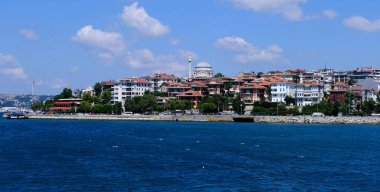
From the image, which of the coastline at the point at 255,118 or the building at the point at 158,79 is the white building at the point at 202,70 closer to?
the building at the point at 158,79

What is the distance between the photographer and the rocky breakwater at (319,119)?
98.8m

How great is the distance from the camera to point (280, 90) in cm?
12106

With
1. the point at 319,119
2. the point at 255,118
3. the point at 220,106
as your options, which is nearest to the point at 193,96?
the point at 220,106

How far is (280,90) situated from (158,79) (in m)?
36.2

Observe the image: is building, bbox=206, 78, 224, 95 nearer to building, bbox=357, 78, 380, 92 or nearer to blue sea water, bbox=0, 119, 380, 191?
A: building, bbox=357, 78, 380, 92

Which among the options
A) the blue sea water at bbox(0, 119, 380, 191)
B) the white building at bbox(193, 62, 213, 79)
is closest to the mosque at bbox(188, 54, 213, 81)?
the white building at bbox(193, 62, 213, 79)

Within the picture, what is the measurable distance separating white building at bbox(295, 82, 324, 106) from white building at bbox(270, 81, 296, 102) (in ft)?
6.38

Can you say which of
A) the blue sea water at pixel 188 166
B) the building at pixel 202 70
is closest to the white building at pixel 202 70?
the building at pixel 202 70

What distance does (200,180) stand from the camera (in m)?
31.3

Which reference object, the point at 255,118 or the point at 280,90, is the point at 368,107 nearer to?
the point at 280,90

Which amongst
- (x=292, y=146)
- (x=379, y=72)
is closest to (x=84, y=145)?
(x=292, y=146)

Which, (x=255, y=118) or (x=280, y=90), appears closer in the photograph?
(x=255, y=118)

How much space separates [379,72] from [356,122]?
60.0 meters

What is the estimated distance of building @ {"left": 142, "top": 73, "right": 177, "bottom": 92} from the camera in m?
146
